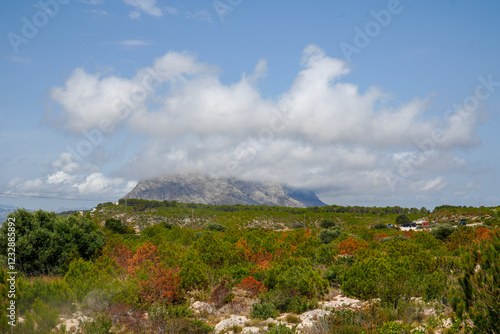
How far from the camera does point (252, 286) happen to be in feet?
42.4

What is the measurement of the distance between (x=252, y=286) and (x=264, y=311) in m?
2.18

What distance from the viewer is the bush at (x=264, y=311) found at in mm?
10680

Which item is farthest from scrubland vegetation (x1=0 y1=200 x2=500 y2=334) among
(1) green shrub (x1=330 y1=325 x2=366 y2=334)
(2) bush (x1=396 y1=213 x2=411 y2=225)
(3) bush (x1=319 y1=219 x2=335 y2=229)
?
(2) bush (x1=396 y1=213 x2=411 y2=225)

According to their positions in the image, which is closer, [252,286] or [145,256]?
[252,286]

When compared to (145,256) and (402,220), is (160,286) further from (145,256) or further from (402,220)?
(402,220)

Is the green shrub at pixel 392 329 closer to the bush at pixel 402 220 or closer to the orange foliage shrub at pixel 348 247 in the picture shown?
the orange foliage shrub at pixel 348 247

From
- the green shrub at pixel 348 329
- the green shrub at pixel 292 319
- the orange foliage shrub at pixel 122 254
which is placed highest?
the orange foliage shrub at pixel 122 254

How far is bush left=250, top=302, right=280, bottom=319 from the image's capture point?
10.7 meters

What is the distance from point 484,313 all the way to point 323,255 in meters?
13.1

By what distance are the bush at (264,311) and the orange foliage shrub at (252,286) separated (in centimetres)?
169

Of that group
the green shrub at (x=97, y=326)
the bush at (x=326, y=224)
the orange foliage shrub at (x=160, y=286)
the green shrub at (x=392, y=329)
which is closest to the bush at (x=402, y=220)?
the bush at (x=326, y=224)

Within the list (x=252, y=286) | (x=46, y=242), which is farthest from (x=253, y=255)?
(x=46, y=242)

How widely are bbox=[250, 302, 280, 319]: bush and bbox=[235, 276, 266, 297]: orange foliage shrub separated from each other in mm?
1690

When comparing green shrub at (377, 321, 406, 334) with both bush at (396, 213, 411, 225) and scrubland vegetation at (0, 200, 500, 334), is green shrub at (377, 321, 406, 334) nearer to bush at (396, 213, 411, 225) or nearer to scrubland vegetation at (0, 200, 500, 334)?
scrubland vegetation at (0, 200, 500, 334)
